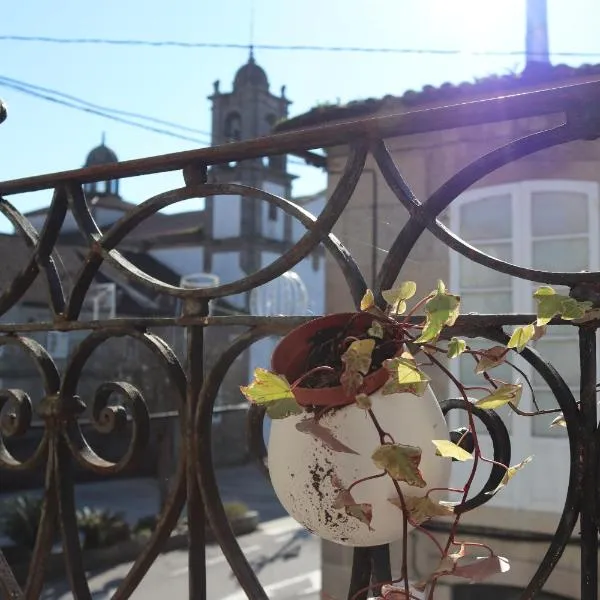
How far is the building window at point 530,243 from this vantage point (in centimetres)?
422

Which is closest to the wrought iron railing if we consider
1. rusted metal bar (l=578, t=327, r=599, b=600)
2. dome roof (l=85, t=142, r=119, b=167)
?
rusted metal bar (l=578, t=327, r=599, b=600)

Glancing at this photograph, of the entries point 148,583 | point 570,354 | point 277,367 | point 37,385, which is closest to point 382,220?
point 570,354

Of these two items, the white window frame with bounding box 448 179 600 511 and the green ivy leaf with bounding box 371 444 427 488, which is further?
the white window frame with bounding box 448 179 600 511

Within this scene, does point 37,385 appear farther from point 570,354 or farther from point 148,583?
point 570,354

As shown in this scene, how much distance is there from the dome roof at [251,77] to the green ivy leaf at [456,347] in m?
22.3

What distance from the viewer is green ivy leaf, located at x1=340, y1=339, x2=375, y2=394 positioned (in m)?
0.70

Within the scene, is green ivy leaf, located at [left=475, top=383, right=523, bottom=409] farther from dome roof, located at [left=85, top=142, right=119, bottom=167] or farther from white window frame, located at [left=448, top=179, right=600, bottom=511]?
dome roof, located at [left=85, top=142, right=119, bottom=167]

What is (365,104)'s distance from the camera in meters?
4.38

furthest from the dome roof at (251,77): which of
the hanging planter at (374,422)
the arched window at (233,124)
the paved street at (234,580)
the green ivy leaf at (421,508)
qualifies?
the green ivy leaf at (421,508)

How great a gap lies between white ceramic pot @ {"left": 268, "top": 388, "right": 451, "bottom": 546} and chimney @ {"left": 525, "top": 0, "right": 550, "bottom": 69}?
459 centimetres

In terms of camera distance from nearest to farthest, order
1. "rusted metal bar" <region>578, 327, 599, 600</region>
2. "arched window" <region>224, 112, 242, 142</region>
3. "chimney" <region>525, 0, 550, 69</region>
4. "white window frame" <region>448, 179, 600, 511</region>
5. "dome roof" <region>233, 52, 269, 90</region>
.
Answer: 1. "rusted metal bar" <region>578, 327, 599, 600</region>
2. "white window frame" <region>448, 179, 600, 511</region>
3. "chimney" <region>525, 0, 550, 69</region>
4. "arched window" <region>224, 112, 242, 142</region>
5. "dome roof" <region>233, 52, 269, 90</region>

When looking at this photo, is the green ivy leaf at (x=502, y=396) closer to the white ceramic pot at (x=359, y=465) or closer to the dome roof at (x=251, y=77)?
the white ceramic pot at (x=359, y=465)

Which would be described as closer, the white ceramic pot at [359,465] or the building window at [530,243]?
the white ceramic pot at [359,465]

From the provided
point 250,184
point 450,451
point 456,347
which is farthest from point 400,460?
point 250,184
